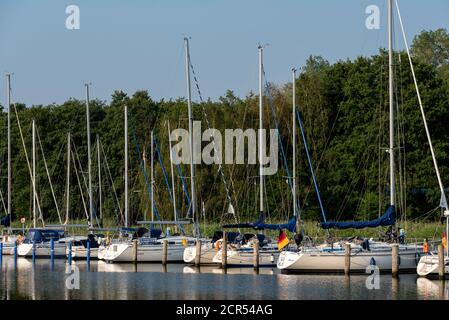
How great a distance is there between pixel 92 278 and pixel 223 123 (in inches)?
1548

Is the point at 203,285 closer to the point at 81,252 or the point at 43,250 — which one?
the point at 81,252

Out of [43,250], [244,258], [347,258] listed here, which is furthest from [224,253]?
[43,250]

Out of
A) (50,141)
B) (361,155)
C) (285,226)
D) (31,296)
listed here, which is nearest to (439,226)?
(285,226)

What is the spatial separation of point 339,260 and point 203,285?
823 centimetres

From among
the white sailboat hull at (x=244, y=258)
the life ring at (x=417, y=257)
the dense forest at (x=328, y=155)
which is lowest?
the white sailboat hull at (x=244, y=258)

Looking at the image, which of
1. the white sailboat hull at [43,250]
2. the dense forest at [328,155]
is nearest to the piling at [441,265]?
the dense forest at [328,155]

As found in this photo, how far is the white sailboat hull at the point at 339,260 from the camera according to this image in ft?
181

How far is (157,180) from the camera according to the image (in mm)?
91000

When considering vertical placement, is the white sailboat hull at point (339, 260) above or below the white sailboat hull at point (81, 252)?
above

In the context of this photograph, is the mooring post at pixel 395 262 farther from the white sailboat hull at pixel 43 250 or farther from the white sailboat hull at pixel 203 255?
the white sailboat hull at pixel 43 250

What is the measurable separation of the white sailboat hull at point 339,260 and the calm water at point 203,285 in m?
0.94

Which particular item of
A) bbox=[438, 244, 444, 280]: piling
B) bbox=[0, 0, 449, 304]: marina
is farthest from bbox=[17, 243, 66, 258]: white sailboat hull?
bbox=[438, 244, 444, 280]: piling

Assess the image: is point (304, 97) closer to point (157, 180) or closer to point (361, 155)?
point (361, 155)

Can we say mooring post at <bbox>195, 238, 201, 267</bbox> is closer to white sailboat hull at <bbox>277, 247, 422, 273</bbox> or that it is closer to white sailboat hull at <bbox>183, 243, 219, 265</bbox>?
white sailboat hull at <bbox>183, 243, 219, 265</bbox>
